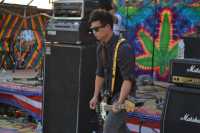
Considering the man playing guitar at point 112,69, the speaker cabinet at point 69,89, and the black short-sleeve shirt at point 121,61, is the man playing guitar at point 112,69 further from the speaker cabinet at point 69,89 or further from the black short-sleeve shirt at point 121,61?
the speaker cabinet at point 69,89

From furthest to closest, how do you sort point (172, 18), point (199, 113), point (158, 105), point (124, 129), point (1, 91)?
point (172, 18) < point (1, 91) < point (158, 105) < point (124, 129) < point (199, 113)

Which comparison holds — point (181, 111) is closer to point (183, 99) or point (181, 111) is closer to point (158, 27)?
point (183, 99)

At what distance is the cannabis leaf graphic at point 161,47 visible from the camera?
323 inches

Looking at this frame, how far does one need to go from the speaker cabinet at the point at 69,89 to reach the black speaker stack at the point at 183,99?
1.42 m

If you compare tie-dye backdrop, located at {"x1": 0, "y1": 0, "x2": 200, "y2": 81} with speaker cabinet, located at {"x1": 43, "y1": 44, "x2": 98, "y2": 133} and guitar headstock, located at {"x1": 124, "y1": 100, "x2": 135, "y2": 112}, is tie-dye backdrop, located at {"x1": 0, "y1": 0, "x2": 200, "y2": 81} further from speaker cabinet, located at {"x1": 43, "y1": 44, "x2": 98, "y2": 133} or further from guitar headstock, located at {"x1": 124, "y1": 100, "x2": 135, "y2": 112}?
guitar headstock, located at {"x1": 124, "y1": 100, "x2": 135, "y2": 112}

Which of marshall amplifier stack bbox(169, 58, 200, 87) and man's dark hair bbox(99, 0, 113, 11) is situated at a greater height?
man's dark hair bbox(99, 0, 113, 11)

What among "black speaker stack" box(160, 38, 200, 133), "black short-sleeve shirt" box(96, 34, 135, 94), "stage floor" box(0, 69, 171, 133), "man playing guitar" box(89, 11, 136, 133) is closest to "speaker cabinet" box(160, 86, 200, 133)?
"black speaker stack" box(160, 38, 200, 133)

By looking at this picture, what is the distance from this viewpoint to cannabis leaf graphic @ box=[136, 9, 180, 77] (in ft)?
26.9

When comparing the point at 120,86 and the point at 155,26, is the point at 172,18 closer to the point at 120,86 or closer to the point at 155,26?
the point at 155,26

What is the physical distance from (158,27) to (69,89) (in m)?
3.83

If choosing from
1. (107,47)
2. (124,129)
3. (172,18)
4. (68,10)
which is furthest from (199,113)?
(172,18)

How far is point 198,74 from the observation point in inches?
150

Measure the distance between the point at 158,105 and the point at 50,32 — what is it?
1795 mm

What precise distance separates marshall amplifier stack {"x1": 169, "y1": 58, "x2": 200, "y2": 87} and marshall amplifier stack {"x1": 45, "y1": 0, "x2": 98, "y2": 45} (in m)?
1.52
